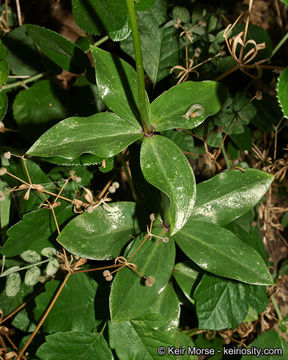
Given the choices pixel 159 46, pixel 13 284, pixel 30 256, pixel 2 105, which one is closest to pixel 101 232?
pixel 30 256

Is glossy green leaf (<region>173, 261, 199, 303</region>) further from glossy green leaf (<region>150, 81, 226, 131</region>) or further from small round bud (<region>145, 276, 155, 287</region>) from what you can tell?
glossy green leaf (<region>150, 81, 226, 131</region>)

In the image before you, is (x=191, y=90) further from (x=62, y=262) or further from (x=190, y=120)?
(x=62, y=262)

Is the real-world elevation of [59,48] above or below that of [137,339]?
above

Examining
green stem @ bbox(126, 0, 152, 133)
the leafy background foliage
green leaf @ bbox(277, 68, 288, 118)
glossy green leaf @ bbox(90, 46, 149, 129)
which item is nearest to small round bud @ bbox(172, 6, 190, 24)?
the leafy background foliage

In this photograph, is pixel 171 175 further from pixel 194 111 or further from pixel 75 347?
pixel 75 347

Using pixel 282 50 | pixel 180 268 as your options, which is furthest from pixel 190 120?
pixel 282 50

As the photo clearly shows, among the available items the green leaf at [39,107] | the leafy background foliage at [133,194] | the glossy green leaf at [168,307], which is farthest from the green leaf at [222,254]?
the green leaf at [39,107]
